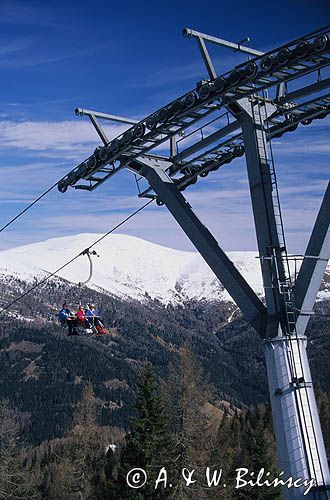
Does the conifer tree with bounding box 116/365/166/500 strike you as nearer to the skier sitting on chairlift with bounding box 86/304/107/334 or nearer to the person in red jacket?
the skier sitting on chairlift with bounding box 86/304/107/334

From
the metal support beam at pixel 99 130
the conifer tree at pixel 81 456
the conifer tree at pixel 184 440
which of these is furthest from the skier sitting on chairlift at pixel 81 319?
the conifer tree at pixel 81 456

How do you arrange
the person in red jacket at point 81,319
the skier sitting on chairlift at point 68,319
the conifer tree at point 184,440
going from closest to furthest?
1. the skier sitting on chairlift at point 68,319
2. the person in red jacket at point 81,319
3. the conifer tree at point 184,440

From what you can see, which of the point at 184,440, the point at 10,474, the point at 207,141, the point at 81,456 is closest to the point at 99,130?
the point at 207,141

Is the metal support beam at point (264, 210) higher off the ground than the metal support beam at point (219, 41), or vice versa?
the metal support beam at point (219, 41)

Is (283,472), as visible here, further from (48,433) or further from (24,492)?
(48,433)

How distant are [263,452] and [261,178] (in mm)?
29690

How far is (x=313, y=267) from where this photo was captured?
379 inches

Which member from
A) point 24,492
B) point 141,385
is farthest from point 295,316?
point 24,492

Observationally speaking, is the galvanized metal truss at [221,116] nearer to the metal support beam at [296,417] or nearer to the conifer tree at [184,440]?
the metal support beam at [296,417]

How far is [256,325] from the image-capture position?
10.1 meters

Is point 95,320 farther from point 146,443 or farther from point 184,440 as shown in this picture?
point 146,443

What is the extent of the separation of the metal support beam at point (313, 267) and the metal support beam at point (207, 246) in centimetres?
67

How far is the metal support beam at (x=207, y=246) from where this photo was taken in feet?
33.5

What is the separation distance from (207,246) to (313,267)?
2.15 m
